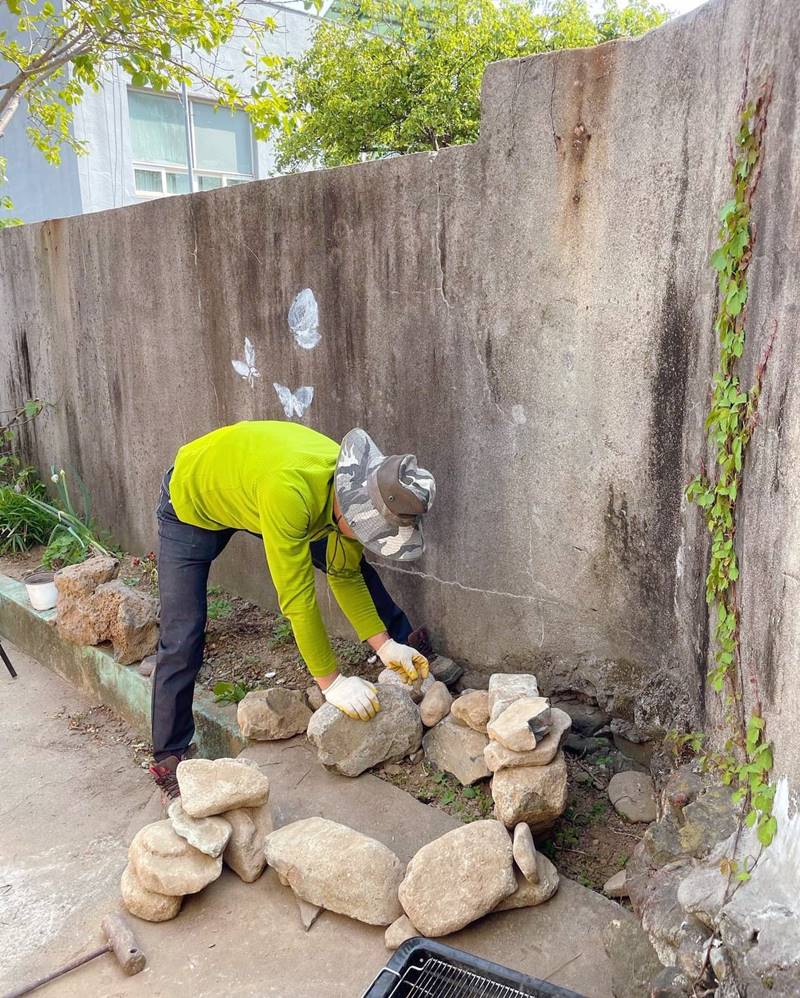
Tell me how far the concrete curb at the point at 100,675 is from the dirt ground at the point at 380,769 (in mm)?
125

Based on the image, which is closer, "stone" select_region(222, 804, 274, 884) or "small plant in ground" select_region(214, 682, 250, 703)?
"stone" select_region(222, 804, 274, 884)

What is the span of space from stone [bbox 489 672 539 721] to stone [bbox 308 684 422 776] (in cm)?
37

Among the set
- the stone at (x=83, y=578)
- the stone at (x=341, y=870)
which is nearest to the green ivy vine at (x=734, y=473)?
the stone at (x=341, y=870)

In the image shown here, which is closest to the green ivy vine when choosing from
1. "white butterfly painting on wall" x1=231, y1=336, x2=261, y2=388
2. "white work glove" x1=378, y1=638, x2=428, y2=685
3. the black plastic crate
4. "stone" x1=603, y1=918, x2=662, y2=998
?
"stone" x1=603, y1=918, x2=662, y2=998

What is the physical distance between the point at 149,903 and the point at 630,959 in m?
1.45

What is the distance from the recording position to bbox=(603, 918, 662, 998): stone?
6.79 ft

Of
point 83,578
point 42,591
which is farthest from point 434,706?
point 42,591

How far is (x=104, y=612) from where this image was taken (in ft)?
14.2

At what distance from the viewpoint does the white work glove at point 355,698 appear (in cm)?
303

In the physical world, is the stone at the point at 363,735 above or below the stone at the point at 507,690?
below

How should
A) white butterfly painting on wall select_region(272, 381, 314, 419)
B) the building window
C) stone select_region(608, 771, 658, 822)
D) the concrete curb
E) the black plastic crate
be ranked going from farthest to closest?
the building window, white butterfly painting on wall select_region(272, 381, 314, 419), the concrete curb, stone select_region(608, 771, 658, 822), the black plastic crate

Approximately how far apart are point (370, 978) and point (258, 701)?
1.27 metres

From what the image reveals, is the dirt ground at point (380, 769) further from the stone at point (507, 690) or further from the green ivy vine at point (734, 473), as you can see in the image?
the green ivy vine at point (734, 473)

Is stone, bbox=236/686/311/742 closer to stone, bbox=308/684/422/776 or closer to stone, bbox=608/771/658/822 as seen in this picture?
stone, bbox=308/684/422/776
